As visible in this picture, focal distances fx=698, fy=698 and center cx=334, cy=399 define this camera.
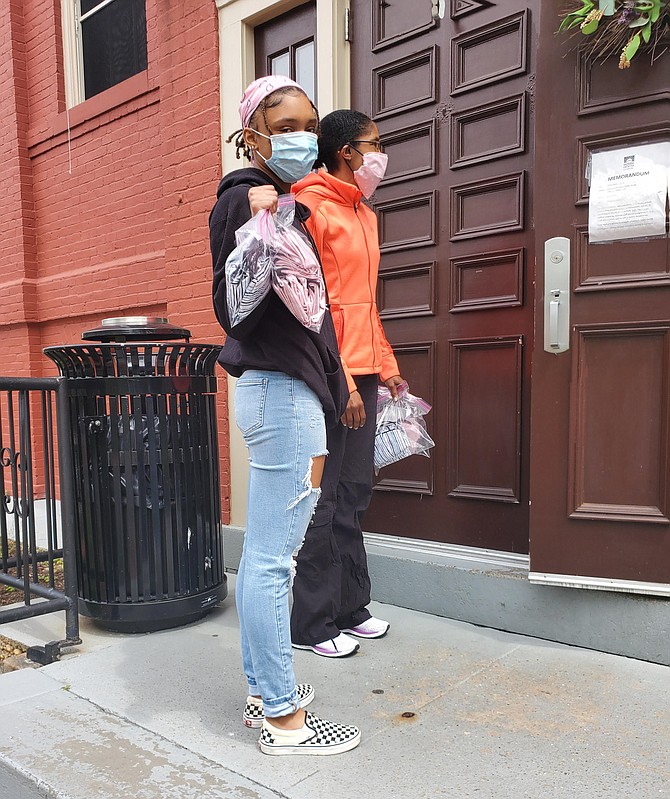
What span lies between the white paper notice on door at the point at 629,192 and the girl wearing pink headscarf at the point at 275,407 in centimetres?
132

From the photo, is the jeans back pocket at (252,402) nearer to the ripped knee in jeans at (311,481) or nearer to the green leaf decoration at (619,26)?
the ripped knee in jeans at (311,481)

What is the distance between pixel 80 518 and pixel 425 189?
2.41 m

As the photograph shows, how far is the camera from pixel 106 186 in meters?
5.98

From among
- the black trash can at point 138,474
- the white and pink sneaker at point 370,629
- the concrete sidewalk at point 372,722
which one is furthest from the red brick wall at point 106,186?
the concrete sidewalk at point 372,722

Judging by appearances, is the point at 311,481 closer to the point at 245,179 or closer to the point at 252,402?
the point at 252,402

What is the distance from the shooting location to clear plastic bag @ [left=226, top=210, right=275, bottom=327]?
5.80 ft

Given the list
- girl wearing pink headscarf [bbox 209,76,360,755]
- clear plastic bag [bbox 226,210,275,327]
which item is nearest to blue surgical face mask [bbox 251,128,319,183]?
girl wearing pink headscarf [bbox 209,76,360,755]

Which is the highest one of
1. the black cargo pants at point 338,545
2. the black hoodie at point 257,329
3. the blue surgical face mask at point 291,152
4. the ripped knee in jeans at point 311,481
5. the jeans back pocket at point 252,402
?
the blue surgical face mask at point 291,152

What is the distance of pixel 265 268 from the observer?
1786 millimetres

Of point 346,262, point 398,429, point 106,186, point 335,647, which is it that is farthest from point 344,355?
point 106,186

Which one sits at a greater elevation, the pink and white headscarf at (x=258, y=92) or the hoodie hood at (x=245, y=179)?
the pink and white headscarf at (x=258, y=92)

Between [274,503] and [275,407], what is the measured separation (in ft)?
0.93

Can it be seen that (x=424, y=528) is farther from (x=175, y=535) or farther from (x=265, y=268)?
(x=265, y=268)

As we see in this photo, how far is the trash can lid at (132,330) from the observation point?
328cm
